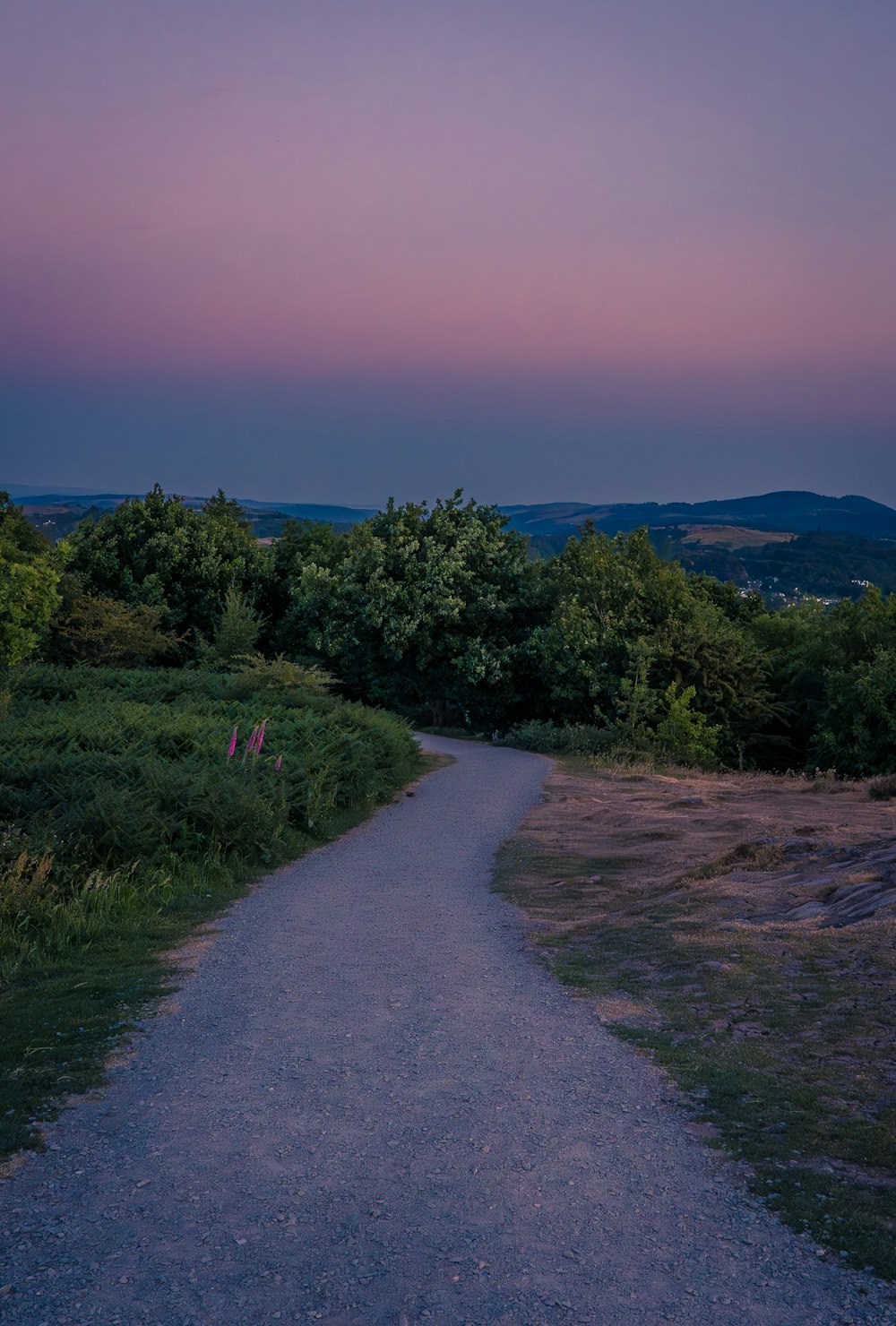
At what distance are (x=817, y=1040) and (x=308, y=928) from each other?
469 centimetres

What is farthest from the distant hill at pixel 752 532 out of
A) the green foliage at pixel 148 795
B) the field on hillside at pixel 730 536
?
the green foliage at pixel 148 795

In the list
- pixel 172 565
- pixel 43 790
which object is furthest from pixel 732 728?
pixel 43 790

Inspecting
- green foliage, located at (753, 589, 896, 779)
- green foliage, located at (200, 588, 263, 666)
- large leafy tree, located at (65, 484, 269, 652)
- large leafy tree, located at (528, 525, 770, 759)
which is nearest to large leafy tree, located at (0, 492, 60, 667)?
green foliage, located at (200, 588, 263, 666)

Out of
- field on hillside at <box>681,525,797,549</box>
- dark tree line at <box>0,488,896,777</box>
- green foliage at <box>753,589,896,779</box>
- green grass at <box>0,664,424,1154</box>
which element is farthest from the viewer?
field on hillside at <box>681,525,797,549</box>

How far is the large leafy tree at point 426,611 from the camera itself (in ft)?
106

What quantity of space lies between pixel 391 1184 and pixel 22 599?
24684mm

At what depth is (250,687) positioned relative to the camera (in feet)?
71.4

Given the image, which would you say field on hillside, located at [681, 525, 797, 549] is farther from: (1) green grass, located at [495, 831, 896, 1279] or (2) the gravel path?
(2) the gravel path

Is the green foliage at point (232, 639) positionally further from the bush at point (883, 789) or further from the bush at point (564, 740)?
the bush at point (883, 789)

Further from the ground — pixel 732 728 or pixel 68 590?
pixel 68 590

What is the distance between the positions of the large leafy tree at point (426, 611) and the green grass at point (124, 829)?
11748mm

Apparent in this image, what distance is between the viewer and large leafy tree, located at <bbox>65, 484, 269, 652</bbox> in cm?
3659

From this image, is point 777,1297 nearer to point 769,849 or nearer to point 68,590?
point 769,849

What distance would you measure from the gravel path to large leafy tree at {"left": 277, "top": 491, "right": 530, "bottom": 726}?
81.8 ft
